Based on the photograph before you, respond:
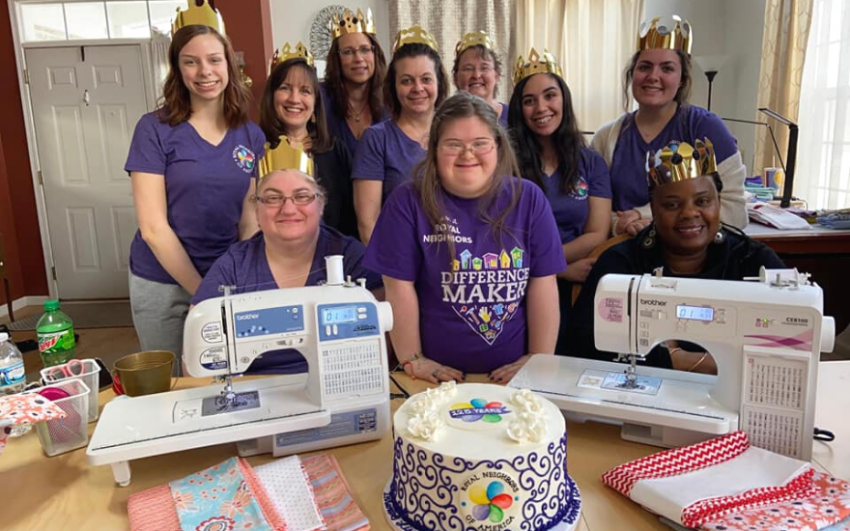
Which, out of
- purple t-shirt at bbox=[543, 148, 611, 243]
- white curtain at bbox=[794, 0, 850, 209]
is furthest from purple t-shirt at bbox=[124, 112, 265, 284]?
white curtain at bbox=[794, 0, 850, 209]

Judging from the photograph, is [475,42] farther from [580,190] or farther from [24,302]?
[24,302]

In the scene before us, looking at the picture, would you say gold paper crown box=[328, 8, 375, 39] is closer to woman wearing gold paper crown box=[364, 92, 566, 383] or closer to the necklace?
the necklace

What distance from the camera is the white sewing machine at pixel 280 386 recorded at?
1.21 meters

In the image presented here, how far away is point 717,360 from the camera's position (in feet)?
3.99

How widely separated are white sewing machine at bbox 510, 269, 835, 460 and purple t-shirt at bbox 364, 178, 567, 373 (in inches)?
13.1

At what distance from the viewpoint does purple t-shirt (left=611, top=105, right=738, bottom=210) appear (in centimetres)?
224

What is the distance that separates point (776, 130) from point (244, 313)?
449 centimetres

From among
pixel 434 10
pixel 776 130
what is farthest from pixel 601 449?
pixel 434 10

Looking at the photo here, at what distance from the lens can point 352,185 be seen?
2.45 m

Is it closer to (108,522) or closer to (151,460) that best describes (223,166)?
(151,460)

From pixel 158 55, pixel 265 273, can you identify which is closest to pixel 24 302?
pixel 158 55

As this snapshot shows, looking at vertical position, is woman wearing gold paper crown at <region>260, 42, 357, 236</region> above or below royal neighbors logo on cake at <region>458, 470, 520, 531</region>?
above

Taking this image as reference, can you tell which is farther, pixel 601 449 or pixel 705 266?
pixel 705 266

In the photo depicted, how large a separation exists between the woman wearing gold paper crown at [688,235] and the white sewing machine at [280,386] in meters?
0.78
